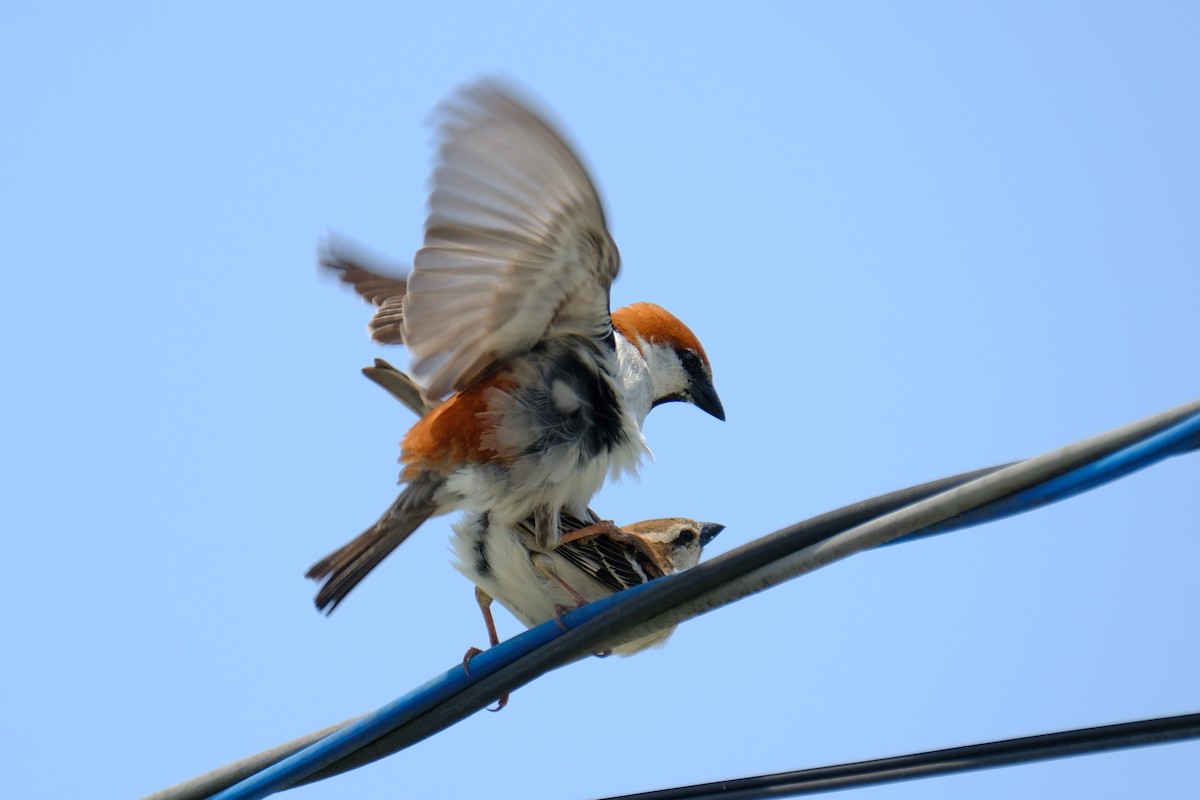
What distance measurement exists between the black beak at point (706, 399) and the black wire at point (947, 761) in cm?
326

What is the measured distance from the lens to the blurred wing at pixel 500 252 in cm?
453

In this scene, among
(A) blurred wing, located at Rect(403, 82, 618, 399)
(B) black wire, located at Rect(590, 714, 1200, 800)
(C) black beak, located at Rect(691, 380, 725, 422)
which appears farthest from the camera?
(C) black beak, located at Rect(691, 380, 725, 422)

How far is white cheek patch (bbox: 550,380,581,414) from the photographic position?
5070 millimetres

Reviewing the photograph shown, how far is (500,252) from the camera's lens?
15.9ft

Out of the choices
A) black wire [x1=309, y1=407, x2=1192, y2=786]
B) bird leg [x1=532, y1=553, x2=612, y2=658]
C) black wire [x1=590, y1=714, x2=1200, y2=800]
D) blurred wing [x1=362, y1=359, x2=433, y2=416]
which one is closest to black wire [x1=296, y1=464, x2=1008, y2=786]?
black wire [x1=309, y1=407, x2=1192, y2=786]

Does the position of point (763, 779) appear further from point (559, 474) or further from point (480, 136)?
point (480, 136)

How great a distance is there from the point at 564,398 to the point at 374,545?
93cm

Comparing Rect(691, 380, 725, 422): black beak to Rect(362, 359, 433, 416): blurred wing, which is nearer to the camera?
Rect(362, 359, 433, 416): blurred wing

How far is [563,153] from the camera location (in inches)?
177

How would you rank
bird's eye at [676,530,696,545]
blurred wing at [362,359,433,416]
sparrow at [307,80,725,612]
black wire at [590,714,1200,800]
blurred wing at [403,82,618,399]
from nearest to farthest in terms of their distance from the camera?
Result: black wire at [590,714,1200,800]
blurred wing at [403,82,618,399]
sparrow at [307,80,725,612]
blurred wing at [362,359,433,416]
bird's eye at [676,530,696,545]

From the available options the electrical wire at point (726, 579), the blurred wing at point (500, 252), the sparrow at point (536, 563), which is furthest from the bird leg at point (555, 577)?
the electrical wire at point (726, 579)

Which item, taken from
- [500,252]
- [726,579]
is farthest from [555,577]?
[726,579]

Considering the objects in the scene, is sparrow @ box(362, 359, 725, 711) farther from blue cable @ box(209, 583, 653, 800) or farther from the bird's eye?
blue cable @ box(209, 583, 653, 800)

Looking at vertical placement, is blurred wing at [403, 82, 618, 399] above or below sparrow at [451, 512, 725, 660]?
above
